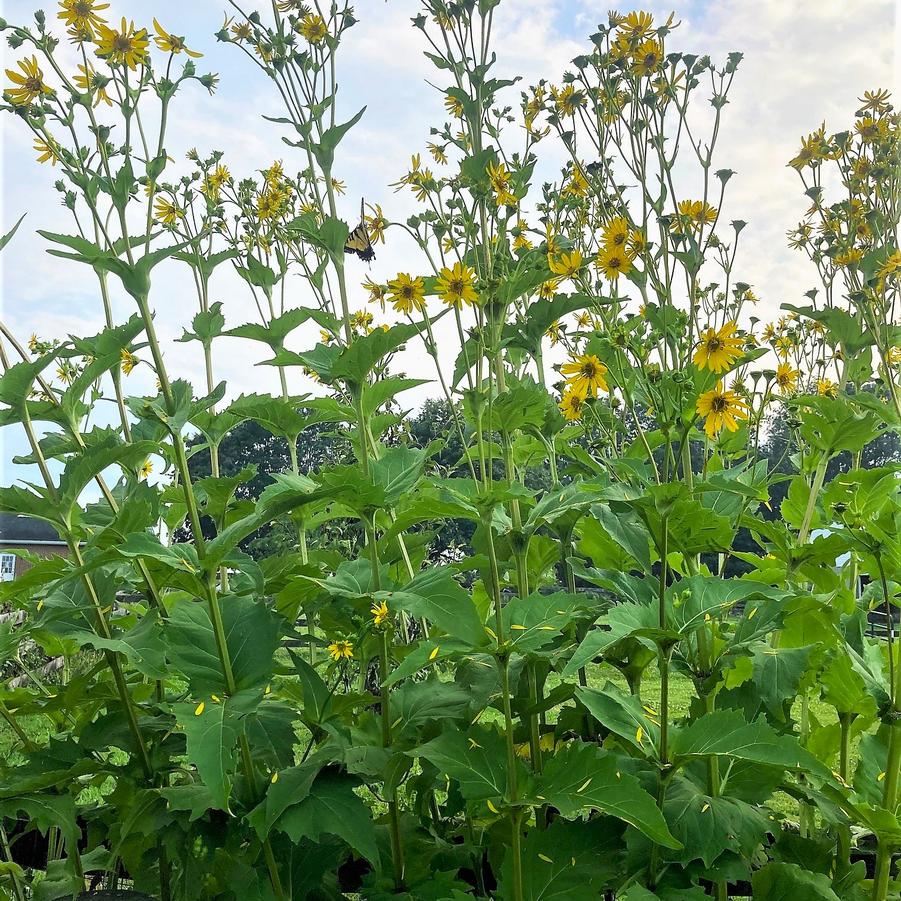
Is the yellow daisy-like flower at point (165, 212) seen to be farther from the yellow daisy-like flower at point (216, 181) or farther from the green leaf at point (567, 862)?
the green leaf at point (567, 862)

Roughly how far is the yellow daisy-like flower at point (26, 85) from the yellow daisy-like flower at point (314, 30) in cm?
64

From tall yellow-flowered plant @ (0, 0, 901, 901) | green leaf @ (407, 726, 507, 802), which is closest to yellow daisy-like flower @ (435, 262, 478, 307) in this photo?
tall yellow-flowered plant @ (0, 0, 901, 901)

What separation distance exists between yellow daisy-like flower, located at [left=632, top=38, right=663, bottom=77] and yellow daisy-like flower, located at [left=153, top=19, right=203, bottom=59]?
110cm

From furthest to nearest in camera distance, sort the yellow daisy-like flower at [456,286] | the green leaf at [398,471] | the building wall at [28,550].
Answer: the building wall at [28,550] < the yellow daisy-like flower at [456,286] < the green leaf at [398,471]

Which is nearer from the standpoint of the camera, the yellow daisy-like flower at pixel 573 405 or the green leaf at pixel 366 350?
the green leaf at pixel 366 350

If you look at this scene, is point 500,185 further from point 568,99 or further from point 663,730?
point 663,730

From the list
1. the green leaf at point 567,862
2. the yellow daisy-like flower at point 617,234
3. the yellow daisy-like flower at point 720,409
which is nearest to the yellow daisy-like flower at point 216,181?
the yellow daisy-like flower at point 617,234

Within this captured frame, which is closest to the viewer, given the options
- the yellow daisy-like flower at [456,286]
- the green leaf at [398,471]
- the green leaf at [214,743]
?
the green leaf at [214,743]

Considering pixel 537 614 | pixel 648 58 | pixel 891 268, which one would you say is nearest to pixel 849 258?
pixel 891 268

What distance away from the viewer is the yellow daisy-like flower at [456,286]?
1.59 meters

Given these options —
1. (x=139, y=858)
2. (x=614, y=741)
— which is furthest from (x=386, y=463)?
(x=139, y=858)

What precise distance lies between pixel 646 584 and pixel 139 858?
1.18 m

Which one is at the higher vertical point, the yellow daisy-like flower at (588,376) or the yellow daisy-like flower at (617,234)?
the yellow daisy-like flower at (617,234)

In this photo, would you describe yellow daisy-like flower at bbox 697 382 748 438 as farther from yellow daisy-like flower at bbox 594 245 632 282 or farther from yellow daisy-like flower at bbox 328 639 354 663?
yellow daisy-like flower at bbox 328 639 354 663
